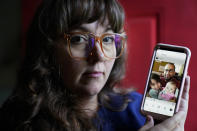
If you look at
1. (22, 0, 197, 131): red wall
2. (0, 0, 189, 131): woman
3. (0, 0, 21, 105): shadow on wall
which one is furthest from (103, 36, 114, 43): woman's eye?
(0, 0, 21, 105): shadow on wall

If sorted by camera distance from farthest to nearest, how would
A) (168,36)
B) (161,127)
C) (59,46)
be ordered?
(168,36), (59,46), (161,127)

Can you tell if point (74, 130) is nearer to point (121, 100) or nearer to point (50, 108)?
point (50, 108)

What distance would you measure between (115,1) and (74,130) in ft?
1.48

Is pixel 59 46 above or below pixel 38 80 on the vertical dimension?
above

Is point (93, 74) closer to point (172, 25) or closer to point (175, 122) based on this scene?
point (175, 122)

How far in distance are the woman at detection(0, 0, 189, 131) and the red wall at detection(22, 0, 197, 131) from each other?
0.53 ft

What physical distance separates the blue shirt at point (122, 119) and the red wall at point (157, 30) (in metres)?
0.16

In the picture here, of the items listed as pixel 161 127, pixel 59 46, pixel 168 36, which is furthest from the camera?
pixel 168 36

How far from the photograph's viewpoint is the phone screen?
0.64 m

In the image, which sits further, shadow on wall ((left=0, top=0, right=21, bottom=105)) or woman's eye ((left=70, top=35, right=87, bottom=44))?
shadow on wall ((left=0, top=0, right=21, bottom=105))

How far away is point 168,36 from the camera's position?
2.69 feet

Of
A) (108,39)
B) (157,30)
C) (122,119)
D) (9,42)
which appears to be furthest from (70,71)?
(9,42)

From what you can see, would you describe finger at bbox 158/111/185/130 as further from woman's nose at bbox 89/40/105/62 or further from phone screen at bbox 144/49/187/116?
→ woman's nose at bbox 89/40/105/62

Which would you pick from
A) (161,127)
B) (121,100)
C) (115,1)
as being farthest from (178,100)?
(115,1)
